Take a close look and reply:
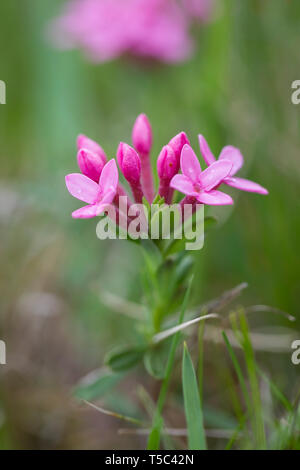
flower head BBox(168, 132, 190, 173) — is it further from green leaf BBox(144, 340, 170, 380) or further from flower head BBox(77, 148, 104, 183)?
green leaf BBox(144, 340, 170, 380)

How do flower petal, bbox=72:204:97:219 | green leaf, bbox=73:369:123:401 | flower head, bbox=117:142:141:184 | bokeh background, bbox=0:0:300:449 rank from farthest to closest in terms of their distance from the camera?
bokeh background, bbox=0:0:300:449 < green leaf, bbox=73:369:123:401 < flower head, bbox=117:142:141:184 < flower petal, bbox=72:204:97:219

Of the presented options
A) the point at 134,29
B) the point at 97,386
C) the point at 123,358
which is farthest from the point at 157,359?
the point at 134,29

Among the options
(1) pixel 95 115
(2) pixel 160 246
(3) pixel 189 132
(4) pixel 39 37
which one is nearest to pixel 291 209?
(3) pixel 189 132

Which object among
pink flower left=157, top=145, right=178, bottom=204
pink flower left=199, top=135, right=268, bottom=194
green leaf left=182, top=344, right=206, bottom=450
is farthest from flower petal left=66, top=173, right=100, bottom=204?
green leaf left=182, top=344, right=206, bottom=450

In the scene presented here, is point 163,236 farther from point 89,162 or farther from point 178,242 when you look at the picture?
point 89,162
